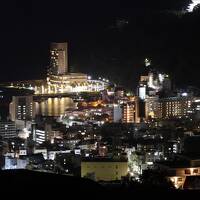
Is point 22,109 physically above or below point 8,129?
above

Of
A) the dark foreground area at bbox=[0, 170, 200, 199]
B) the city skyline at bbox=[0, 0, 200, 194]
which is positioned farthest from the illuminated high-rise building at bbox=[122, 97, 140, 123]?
the dark foreground area at bbox=[0, 170, 200, 199]

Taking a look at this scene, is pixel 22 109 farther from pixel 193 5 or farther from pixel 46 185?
pixel 46 185

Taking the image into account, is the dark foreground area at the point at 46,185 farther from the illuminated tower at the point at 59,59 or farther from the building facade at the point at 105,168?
the illuminated tower at the point at 59,59

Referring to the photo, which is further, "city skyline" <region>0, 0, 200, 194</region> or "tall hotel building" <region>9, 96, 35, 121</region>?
"tall hotel building" <region>9, 96, 35, 121</region>

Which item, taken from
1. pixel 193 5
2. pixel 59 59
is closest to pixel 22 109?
pixel 193 5

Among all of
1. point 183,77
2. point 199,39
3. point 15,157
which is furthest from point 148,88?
Result: point 15,157

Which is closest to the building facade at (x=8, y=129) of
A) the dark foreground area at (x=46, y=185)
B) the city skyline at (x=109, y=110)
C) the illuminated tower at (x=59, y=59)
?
the city skyline at (x=109, y=110)

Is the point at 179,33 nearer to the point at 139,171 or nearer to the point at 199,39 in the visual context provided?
the point at 199,39

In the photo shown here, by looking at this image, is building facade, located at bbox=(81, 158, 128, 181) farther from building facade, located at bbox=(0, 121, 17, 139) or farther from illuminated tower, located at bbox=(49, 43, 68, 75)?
illuminated tower, located at bbox=(49, 43, 68, 75)
